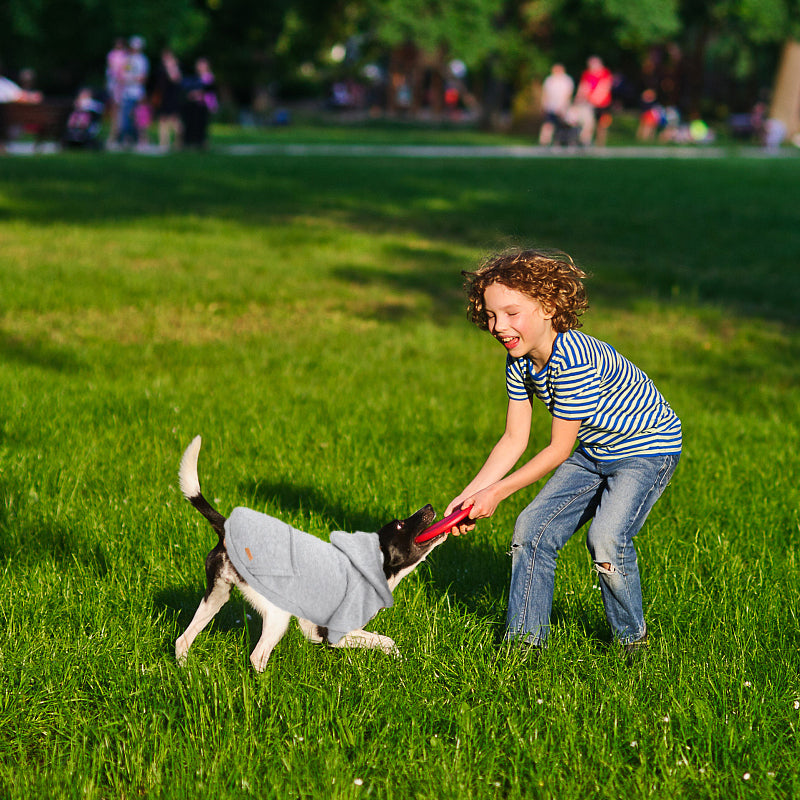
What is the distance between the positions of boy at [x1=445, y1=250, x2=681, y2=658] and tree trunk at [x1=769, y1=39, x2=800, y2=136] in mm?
46063

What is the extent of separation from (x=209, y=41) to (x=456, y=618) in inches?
1950

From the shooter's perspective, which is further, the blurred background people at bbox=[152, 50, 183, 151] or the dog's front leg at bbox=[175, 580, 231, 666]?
the blurred background people at bbox=[152, 50, 183, 151]

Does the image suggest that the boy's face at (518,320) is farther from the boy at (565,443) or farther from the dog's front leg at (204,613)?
the dog's front leg at (204,613)

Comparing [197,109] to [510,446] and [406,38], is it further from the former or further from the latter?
[510,446]

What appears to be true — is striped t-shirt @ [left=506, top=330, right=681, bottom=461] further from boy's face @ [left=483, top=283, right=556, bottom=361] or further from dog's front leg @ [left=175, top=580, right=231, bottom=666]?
dog's front leg @ [left=175, top=580, right=231, bottom=666]

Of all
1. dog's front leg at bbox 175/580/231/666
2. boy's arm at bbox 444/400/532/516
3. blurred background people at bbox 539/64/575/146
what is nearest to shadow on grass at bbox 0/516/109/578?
dog's front leg at bbox 175/580/231/666

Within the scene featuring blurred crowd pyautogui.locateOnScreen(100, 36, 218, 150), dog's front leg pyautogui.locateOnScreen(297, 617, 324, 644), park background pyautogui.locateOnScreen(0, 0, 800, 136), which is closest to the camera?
dog's front leg pyautogui.locateOnScreen(297, 617, 324, 644)

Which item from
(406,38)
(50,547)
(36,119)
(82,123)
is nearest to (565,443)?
(50,547)

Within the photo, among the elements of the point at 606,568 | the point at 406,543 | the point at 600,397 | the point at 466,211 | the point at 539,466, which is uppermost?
the point at 600,397

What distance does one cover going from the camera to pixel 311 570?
3.11 metres

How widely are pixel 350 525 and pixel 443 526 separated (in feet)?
4.70

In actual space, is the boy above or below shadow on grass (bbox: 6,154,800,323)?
above

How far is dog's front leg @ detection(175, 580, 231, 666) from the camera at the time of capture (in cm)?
321

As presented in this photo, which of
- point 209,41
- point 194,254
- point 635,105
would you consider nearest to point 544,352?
point 194,254
